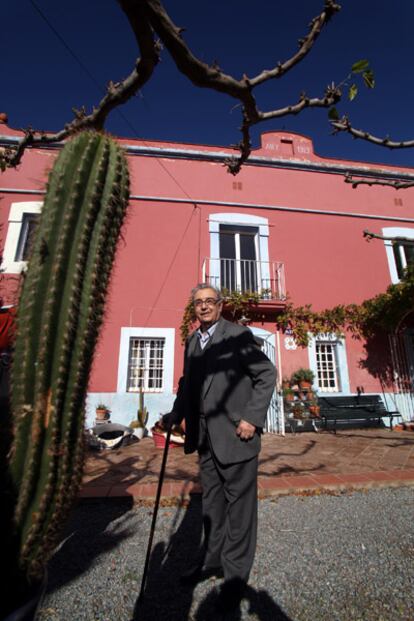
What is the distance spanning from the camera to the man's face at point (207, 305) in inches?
97.2

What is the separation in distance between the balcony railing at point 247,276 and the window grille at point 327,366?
190cm

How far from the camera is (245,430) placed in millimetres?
1958

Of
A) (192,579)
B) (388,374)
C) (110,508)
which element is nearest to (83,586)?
(192,579)

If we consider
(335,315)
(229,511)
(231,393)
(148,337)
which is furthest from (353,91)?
(335,315)

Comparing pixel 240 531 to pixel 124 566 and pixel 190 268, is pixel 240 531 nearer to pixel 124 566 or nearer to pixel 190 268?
pixel 124 566

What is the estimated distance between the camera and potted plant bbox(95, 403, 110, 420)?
709cm

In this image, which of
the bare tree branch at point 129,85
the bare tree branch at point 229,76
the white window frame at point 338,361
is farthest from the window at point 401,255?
the bare tree branch at point 129,85

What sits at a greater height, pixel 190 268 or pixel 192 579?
pixel 190 268

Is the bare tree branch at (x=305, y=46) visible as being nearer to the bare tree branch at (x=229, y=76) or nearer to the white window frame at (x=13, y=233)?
the bare tree branch at (x=229, y=76)

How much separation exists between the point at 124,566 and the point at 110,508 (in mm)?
1070

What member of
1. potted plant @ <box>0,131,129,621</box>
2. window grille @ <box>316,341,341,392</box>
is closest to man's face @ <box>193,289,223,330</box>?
potted plant @ <box>0,131,129,621</box>

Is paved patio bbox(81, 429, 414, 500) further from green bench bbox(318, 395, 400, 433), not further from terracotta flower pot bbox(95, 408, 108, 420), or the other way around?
terracotta flower pot bbox(95, 408, 108, 420)

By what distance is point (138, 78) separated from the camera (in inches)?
64.5

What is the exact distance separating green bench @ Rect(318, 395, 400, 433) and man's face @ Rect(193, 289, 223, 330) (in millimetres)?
6218
